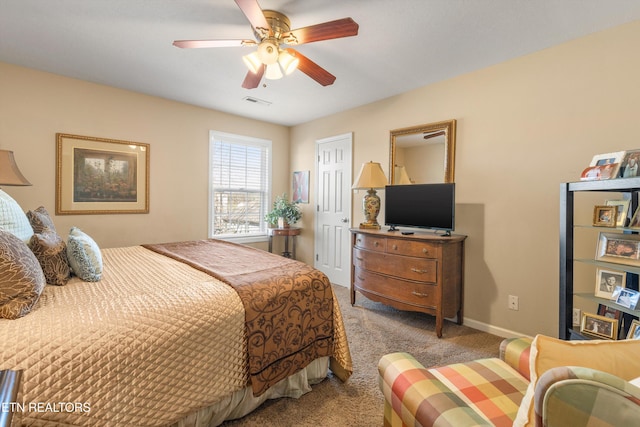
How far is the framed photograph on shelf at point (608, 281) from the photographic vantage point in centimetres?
189

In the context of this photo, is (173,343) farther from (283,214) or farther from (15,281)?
(283,214)

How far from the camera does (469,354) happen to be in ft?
7.69

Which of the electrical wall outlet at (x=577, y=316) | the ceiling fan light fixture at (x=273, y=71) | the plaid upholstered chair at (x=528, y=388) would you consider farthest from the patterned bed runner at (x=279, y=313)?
the electrical wall outlet at (x=577, y=316)

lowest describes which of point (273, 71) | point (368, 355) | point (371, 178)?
point (368, 355)

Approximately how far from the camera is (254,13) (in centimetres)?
170

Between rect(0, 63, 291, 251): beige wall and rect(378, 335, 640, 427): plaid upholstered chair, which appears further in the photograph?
rect(0, 63, 291, 251): beige wall

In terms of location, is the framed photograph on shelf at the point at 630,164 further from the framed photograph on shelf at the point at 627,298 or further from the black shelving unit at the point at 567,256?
the framed photograph on shelf at the point at 627,298

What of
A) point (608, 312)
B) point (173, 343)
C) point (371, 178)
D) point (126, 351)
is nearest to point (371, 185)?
point (371, 178)

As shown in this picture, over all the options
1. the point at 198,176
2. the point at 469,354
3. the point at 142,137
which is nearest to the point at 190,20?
the point at 142,137

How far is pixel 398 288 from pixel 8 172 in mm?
3556

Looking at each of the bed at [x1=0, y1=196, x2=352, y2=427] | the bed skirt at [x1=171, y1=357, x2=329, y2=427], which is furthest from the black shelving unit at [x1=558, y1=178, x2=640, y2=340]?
the bed skirt at [x1=171, y1=357, x2=329, y2=427]

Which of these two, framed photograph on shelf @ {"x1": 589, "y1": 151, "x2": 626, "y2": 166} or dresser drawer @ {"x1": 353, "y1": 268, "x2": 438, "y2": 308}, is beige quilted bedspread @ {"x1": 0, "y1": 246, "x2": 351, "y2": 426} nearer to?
dresser drawer @ {"x1": 353, "y1": 268, "x2": 438, "y2": 308}

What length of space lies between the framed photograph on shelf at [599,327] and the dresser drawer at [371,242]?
159 cm

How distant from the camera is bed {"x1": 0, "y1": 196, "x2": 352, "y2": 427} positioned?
3.39 ft
